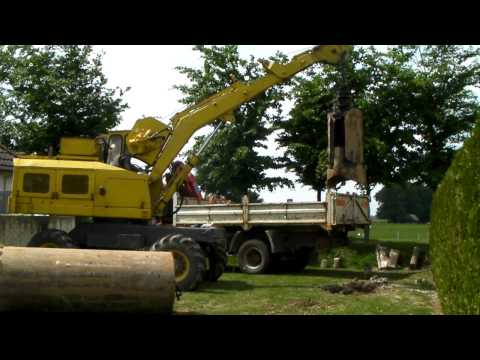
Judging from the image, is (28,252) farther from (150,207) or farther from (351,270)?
(351,270)

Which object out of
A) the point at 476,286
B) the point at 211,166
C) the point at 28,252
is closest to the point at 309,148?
the point at 211,166

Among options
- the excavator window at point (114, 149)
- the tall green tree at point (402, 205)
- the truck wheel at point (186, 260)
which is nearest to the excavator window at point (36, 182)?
the excavator window at point (114, 149)

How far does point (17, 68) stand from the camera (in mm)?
29641

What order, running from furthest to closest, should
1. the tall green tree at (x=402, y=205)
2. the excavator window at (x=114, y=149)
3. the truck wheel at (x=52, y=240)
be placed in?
1. the tall green tree at (x=402, y=205)
2. the excavator window at (x=114, y=149)
3. the truck wheel at (x=52, y=240)

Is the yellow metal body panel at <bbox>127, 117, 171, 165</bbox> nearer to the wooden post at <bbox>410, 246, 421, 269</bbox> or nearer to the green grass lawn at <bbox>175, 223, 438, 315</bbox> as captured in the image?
the green grass lawn at <bbox>175, 223, 438, 315</bbox>

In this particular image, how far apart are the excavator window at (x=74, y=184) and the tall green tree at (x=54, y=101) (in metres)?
12.7

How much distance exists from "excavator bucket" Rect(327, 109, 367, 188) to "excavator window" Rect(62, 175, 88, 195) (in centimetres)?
584

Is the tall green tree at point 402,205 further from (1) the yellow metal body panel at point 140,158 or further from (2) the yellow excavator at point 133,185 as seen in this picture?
(2) the yellow excavator at point 133,185

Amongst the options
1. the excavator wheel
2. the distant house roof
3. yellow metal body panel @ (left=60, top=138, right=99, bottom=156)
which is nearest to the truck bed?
the excavator wheel

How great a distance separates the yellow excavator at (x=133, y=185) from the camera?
15019mm

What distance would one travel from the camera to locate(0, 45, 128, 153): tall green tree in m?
27.6

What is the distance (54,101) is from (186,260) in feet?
52.2

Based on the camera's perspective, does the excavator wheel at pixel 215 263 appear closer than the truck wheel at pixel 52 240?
No

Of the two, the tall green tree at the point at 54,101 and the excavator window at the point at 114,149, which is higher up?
the tall green tree at the point at 54,101
